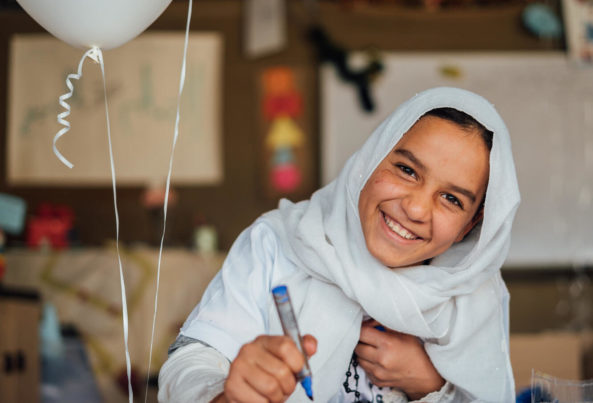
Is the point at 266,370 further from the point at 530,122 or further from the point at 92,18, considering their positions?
the point at 530,122

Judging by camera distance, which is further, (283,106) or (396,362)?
(283,106)

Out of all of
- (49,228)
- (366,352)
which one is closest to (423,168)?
(366,352)

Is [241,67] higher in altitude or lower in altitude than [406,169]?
higher

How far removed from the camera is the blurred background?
2.98 metres

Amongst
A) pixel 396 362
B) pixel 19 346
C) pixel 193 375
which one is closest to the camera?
pixel 193 375

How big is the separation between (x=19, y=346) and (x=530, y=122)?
2.30m

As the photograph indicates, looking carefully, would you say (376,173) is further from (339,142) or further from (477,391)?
(339,142)

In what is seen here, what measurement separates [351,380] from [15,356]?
1.55 metres

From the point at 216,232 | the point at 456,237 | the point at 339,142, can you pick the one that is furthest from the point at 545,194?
the point at 456,237

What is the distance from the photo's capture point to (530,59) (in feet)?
10.1

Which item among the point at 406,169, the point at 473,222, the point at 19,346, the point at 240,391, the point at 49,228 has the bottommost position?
the point at 19,346

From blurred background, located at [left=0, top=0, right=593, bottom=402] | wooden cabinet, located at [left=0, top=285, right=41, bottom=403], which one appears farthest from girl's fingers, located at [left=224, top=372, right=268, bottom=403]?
blurred background, located at [left=0, top=0, right=593, bottom=402]

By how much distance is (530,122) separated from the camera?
3.04m

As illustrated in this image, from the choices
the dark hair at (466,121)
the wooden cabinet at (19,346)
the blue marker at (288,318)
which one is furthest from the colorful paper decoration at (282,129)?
the blue marker at (288,318)
